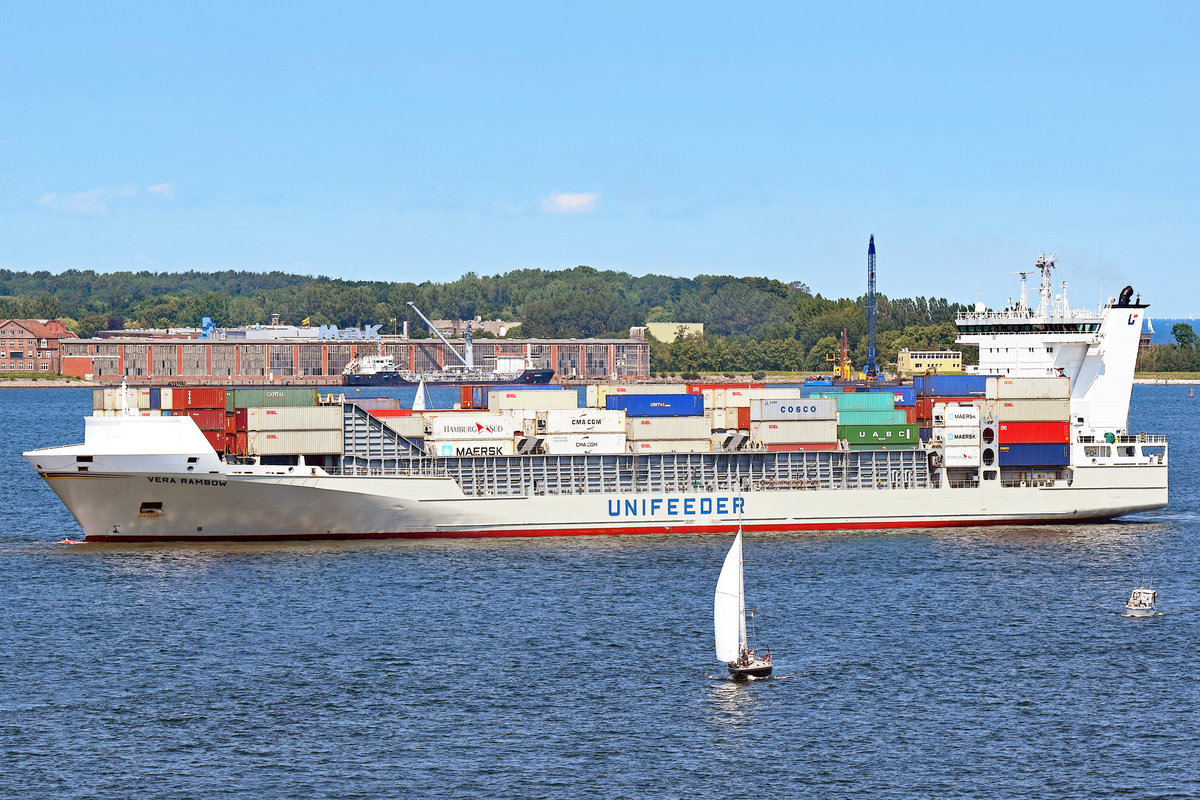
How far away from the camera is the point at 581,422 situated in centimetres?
6762

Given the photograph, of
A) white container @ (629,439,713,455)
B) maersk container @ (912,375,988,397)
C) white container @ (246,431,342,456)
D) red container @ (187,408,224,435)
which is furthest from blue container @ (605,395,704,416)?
red container @ (187,408,224,435)

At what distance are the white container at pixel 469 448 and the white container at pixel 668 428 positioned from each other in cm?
600

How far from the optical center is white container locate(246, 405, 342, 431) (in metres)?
62.8

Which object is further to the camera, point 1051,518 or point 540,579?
point 1051,518

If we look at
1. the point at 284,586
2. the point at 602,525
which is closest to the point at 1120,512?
the point at 602,525

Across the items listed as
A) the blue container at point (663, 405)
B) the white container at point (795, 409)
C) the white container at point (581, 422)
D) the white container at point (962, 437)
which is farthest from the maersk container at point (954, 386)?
the white container at point (581, 422)


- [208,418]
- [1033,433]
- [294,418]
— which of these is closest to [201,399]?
[208,418]

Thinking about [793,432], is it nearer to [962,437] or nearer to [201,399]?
[962,437]

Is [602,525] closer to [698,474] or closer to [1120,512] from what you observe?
[698,474]

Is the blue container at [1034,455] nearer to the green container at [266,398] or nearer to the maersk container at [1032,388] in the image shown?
the maersk container at [1032,388]

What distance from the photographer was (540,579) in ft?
183

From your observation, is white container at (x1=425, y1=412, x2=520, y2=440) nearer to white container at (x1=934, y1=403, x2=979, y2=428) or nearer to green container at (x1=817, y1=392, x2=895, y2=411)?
green container at (x1=817, y1=392, x2=895, y2=411)

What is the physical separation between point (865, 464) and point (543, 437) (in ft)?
51.1

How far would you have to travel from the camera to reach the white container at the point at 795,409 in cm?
6850
